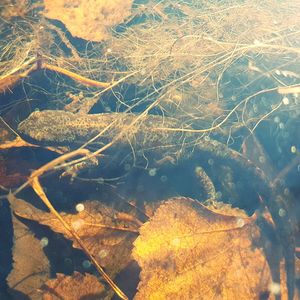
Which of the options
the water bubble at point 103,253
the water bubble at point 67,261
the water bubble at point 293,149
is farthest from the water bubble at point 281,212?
the water bubble at point 67,261

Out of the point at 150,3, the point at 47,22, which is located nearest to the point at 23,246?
the point at 47,22

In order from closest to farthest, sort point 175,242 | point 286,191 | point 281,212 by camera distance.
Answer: point 175,242
point 281,212
point 286,191

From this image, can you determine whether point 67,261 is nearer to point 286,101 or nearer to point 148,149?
point 148,149

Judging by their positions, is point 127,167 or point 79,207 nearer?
point 79,207

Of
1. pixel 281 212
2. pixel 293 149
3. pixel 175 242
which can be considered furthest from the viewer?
pixel 293 149

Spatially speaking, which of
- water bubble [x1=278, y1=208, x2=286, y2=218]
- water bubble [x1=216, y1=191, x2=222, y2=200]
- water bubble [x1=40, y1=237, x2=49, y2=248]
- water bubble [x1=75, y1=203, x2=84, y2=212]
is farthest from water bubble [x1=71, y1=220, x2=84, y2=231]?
water bubble [x1=278, y1=208, x2=286, y2=218]

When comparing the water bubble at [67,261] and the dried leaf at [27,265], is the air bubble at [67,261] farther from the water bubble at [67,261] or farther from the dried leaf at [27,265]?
the dried leaf at [27,265]

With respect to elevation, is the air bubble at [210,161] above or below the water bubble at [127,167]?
below

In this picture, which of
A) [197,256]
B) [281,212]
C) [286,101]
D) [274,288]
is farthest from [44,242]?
[286,101]
